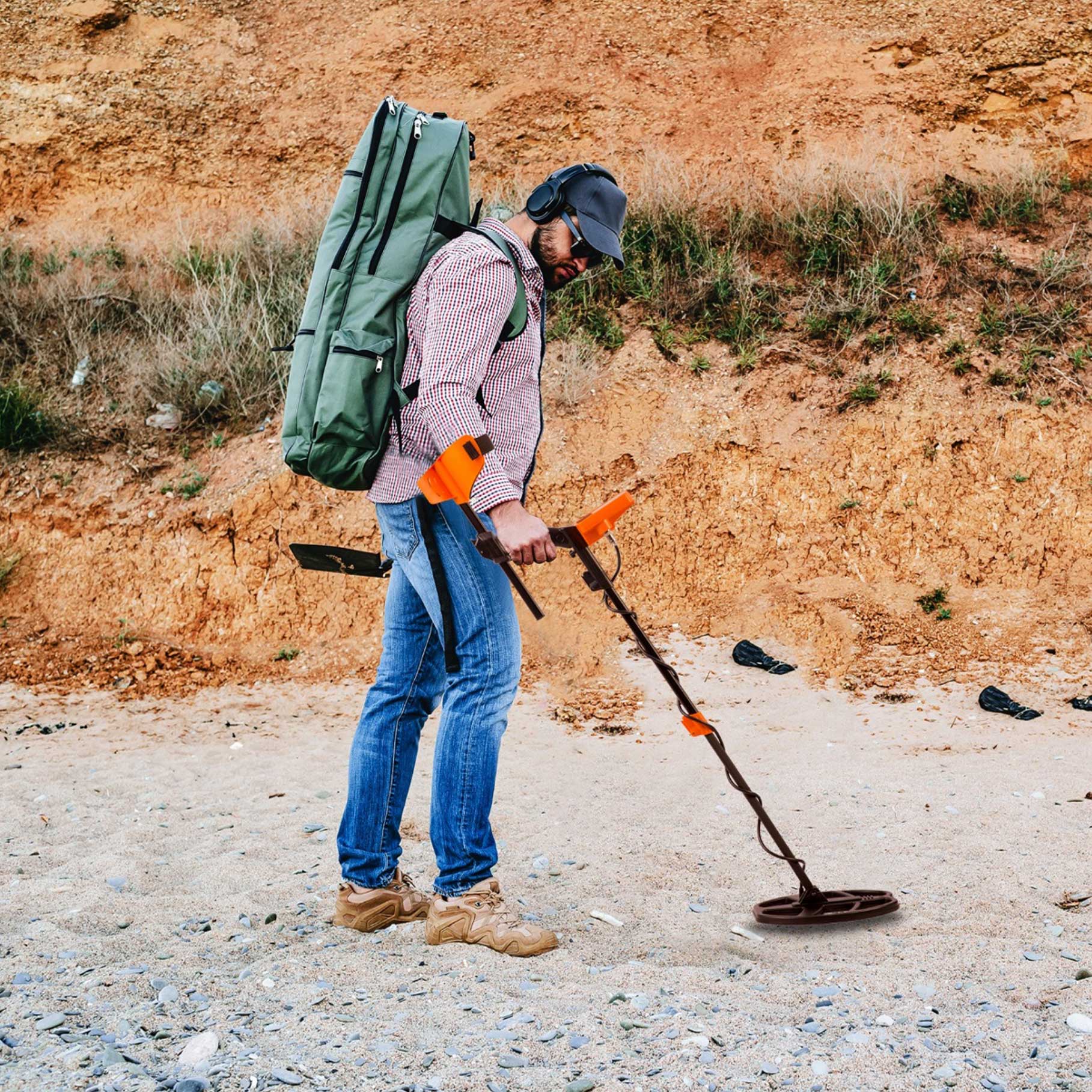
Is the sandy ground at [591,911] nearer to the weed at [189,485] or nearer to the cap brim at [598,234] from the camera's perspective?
the weed at [189,485]

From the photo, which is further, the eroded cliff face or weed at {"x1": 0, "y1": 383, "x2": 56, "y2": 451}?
weed at {"x1": 0, "y1": 383, "x2": 56, "y2": 451}

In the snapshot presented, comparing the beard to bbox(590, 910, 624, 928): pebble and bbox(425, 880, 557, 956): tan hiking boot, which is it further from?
bbox(590, 910, 624, 928): pebble

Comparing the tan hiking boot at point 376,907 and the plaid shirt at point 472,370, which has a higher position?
the plaid shirt at point 472,370

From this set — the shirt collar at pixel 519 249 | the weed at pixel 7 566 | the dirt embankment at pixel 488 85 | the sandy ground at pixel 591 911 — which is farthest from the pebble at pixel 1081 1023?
the dirt embankment at pixel 488 85

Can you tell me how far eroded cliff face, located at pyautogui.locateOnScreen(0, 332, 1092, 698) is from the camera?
6.15 meters

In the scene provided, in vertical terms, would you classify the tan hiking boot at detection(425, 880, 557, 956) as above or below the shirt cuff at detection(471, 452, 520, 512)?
below

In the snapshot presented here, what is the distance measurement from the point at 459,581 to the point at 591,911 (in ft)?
3.79

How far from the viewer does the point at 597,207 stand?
8.82ft

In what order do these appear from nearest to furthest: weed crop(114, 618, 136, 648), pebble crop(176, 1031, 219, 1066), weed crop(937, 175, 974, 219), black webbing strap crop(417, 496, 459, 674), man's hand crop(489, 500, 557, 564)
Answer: pebble crop(176, 1031, 219, 1066)
man's hand crop(489, 500, 557, 564)
black webbing strap crop(417, 496, 459, 674)
weed crop(114, 618, 136, 648)
weed crop(937, 175, 974, 219)

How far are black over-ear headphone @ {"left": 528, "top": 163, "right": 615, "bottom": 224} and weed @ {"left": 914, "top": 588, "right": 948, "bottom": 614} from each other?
418 centimetres

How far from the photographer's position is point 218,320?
7289 mm

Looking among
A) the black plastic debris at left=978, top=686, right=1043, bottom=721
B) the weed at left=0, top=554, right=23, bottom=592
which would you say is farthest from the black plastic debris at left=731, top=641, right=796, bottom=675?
the weed at left=0, top=554, right=23, bottom=592

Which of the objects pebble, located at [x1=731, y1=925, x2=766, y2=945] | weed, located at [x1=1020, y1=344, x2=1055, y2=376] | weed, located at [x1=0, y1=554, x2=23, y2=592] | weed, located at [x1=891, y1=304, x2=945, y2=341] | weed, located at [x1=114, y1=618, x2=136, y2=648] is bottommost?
weed, located at [x1=114, y1=618, x2=136, y2=648]

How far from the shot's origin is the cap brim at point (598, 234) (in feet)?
8.79
